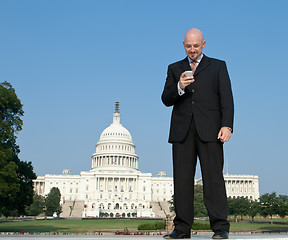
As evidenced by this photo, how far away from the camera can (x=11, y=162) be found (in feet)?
93.2

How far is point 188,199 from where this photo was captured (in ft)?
21.6

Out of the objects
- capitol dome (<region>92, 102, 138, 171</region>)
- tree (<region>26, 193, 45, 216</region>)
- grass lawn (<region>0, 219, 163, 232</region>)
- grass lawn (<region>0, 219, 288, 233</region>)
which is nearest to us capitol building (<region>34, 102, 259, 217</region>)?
capitol dome (<region>92, 102, 138, 171</region>)

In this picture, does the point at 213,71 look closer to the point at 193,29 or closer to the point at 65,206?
the point at 193,29

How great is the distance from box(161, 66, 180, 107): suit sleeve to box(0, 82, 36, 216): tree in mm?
23241

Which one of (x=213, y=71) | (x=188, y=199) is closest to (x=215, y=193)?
(x=188, y=199)

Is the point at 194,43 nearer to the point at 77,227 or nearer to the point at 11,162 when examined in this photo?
the point at 11,162

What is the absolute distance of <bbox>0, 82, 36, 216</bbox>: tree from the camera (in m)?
27.8

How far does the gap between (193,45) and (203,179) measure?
2.48 m

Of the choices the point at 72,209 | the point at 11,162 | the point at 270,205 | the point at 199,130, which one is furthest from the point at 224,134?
the point at 72,209

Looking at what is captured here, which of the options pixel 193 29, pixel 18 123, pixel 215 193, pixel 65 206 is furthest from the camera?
pixel 65 206

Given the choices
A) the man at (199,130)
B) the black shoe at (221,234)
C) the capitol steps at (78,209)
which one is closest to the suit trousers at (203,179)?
the man at (199,130)

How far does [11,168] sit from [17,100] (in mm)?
6942

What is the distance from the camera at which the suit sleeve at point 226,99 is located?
21.0 ft

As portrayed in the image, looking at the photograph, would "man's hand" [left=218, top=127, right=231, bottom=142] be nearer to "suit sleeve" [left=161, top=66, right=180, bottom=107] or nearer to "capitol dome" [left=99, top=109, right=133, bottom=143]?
"suit sleeve" [left=161, top=66, right=180, bottom=107]
